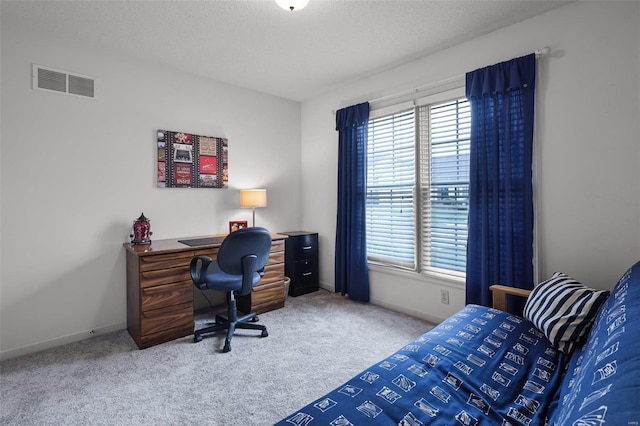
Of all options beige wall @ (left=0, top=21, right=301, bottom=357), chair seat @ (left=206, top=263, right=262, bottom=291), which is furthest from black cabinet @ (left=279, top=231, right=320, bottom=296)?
chair seat @ (left=206, top=263, right=262, bottom=291)

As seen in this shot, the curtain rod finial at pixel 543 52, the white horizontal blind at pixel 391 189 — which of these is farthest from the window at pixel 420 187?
the curtain rod finial at pixel 543 52

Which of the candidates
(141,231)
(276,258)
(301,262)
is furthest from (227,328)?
(301,262)

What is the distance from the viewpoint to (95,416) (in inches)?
69.5

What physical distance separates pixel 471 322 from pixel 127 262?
2975mm

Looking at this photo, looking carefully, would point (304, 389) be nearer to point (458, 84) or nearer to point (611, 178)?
point (611, 178)

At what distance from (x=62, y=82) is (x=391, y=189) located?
3230mm

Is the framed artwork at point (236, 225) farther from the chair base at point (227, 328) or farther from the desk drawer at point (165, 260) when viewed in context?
the chair base at point (227, 328)

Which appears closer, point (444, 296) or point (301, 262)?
point (444, 296)

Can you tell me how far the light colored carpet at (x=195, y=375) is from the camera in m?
1.78

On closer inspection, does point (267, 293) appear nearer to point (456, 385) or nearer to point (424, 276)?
point (424, 276)

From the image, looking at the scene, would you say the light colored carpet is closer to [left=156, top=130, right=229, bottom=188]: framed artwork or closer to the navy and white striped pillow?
the navy and white striped pillow

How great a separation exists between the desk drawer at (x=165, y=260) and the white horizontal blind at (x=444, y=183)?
229cm

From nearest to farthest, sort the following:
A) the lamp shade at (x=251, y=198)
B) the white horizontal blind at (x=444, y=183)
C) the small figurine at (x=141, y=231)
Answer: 1. the white horizontal blind at (x=444, y=183)
2. the small figurine at (x=141, y=231)
3. the lamp shade at (x=251, y=198)

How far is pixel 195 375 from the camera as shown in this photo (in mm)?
2162
